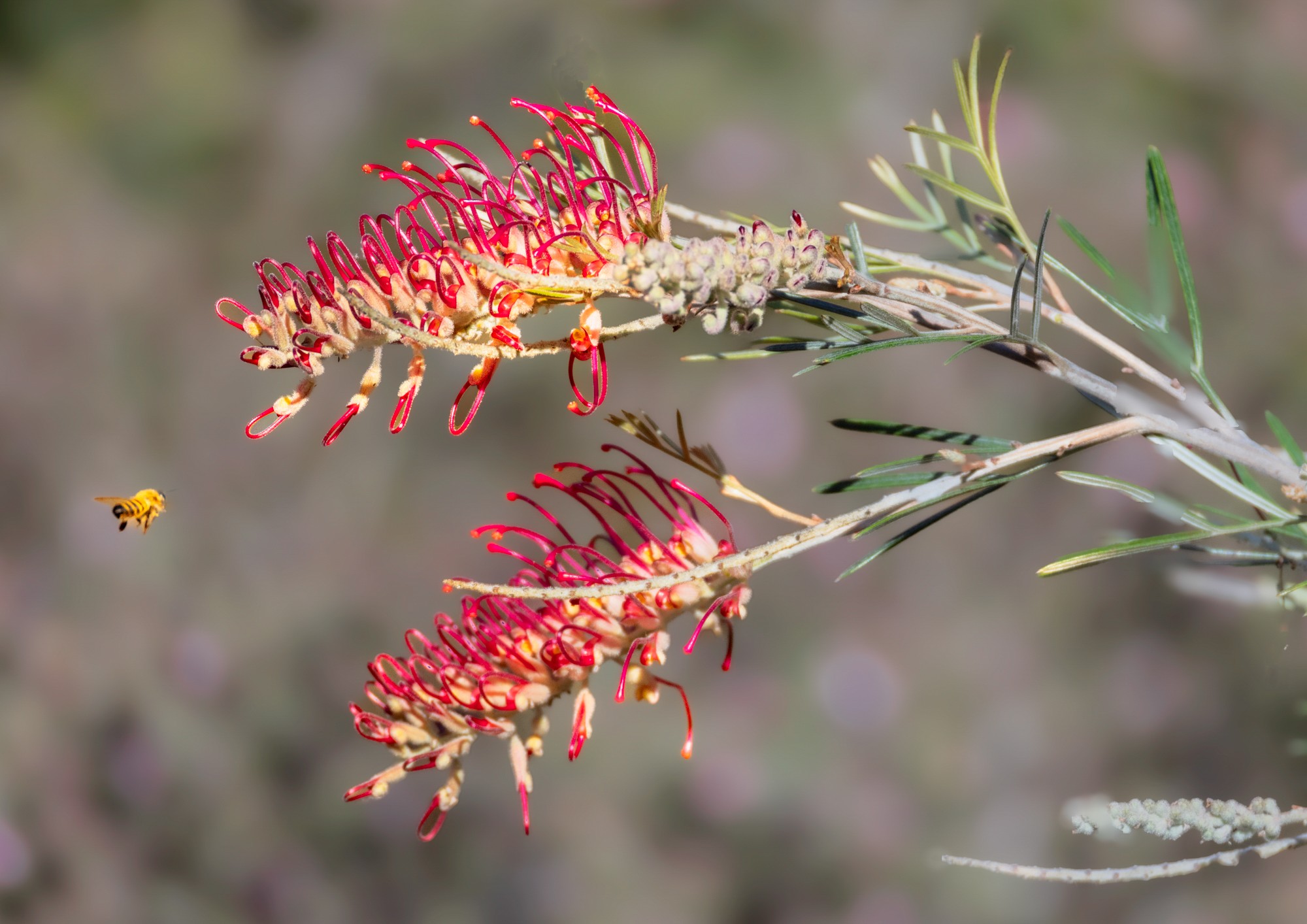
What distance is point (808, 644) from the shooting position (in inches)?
27.7

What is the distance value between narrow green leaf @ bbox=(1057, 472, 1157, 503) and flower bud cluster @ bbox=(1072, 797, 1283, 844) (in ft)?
0.18

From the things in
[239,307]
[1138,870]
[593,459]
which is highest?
[239,307]

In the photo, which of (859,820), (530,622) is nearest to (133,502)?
(530,622)

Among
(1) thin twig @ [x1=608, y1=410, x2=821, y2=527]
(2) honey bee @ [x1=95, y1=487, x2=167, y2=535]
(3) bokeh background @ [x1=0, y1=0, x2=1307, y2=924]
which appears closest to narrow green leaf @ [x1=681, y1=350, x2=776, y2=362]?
(1) thin twig @ [x1=608, y1=410, x2=821, y2=527]

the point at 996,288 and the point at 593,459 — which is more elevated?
the point at 996,288

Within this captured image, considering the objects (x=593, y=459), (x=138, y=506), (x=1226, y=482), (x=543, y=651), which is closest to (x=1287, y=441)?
(x=1226, y=482)

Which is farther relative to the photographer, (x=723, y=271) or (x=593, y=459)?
(x=593, y=459)

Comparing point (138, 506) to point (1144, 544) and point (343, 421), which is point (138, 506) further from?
point (1144, 544)

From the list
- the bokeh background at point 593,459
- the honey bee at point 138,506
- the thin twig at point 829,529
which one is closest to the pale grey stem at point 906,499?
the thin twig at point 829,529

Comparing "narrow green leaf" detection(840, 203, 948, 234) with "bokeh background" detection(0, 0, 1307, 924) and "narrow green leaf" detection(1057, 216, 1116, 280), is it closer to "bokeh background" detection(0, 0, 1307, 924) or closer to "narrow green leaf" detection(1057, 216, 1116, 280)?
"narrow green leaf" detection(1057, 216, 1116, 280)

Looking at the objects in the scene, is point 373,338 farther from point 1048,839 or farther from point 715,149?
point 1048,839

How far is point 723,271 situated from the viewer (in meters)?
0.13

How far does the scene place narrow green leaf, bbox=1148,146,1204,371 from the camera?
17 centimetres

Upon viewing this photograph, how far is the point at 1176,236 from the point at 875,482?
0.08 meters
